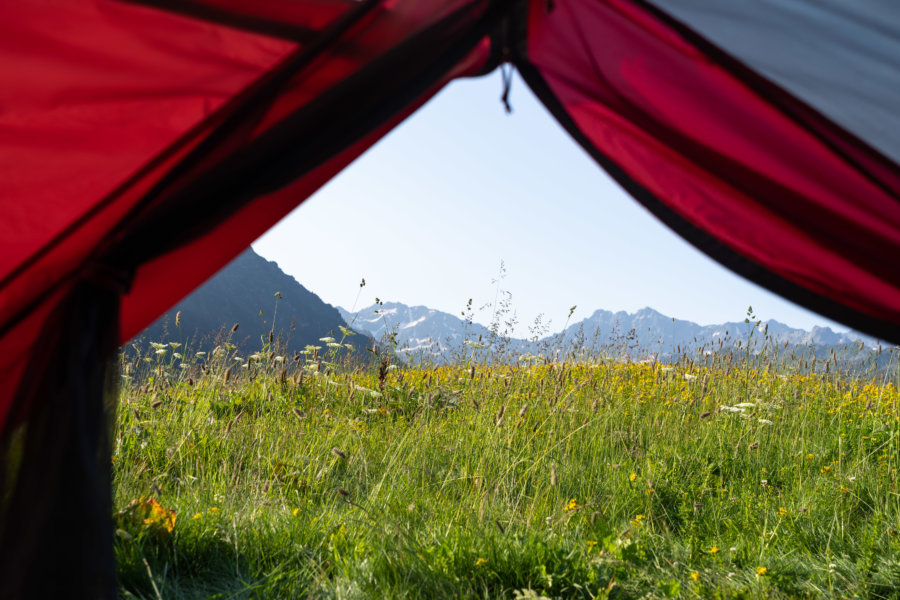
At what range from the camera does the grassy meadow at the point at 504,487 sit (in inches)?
71.7

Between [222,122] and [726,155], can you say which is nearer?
[222,122]

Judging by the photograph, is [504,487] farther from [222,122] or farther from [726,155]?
[222,122]

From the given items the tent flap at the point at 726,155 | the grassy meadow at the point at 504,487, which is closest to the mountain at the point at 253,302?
the grassy meadow at the point at 504,487

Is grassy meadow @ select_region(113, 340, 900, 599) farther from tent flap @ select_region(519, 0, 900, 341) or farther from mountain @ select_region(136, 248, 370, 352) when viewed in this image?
mountain @ select_region(136, 248, 370, 352)

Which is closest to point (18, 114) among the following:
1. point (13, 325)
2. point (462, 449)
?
point (13, 325)

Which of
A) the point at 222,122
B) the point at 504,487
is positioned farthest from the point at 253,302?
the point at 222,122

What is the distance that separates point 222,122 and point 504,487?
1879mm

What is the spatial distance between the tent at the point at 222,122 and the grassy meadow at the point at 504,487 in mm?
646

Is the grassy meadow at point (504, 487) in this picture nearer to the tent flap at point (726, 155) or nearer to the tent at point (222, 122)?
the tent at point (222, 122)

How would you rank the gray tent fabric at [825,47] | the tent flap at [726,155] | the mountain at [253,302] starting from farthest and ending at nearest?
1. the mountain at [253,302]
2. the tent flap at [726,155]
3. the gray tent fabric at [825,47]

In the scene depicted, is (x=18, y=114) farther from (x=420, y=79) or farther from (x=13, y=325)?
(x=420, y=79)

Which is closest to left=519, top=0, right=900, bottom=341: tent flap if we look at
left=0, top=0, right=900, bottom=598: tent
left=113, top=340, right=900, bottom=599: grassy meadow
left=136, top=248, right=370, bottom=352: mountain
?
left=0, top=0, right=900, bottom=598: tent

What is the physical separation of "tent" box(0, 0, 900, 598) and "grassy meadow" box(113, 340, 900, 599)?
0.65 m

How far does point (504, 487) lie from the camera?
8.25 ft
